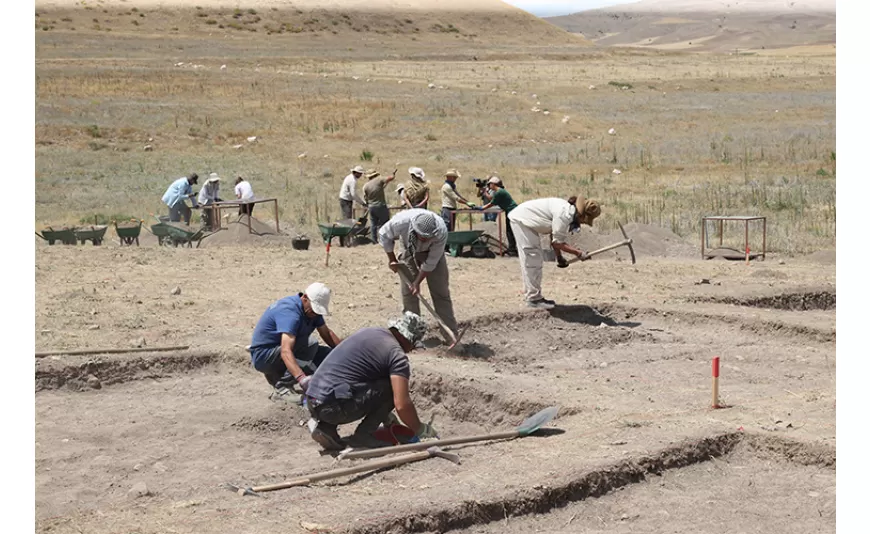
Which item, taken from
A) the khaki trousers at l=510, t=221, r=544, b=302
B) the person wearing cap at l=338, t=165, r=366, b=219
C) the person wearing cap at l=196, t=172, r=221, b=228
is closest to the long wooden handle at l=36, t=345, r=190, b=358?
the khaki trousers at l=510, t=221, r=544, b=302

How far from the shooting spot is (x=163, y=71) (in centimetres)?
5066

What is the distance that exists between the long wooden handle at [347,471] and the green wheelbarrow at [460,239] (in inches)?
362

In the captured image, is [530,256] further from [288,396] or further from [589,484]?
[589,484]

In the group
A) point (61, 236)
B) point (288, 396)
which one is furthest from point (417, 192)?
point (288, 396)

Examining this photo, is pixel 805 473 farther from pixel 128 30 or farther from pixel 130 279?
pixel 128 30

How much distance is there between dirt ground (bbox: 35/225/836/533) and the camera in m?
6.91

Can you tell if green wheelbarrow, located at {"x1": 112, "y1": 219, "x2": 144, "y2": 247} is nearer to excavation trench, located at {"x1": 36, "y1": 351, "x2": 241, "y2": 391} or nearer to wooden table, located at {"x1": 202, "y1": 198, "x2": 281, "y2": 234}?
wooden table, located at {"x1": 202, "y1": 198, "x2": 281, "y2": 234}

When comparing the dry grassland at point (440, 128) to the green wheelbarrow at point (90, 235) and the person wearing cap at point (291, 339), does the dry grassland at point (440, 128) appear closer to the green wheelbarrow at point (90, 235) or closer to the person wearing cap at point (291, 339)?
the green wheelbarrow at point (90, 235)

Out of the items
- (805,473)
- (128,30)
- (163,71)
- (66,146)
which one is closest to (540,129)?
(66,146)

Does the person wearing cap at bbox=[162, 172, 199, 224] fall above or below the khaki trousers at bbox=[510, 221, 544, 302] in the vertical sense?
above

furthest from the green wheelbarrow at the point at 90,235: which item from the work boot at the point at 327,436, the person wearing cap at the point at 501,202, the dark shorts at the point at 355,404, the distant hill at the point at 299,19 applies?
the distant hill at the point at 299,19

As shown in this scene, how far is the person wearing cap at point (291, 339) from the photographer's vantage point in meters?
8.46

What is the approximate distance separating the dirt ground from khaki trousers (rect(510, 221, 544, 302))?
343 mm

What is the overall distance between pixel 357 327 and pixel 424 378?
7.24 feet
